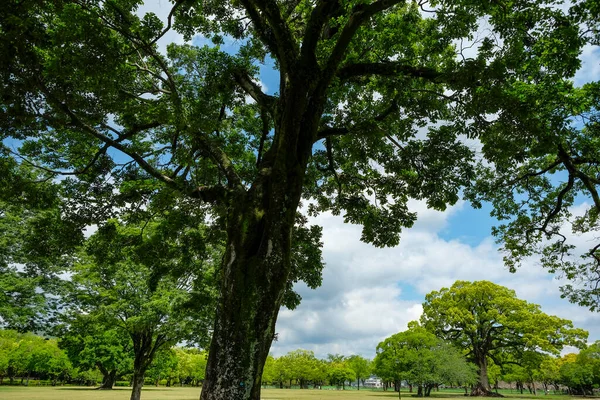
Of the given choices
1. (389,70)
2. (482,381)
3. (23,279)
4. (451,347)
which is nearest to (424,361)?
(451,347)

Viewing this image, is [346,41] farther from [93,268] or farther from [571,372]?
[571,372]

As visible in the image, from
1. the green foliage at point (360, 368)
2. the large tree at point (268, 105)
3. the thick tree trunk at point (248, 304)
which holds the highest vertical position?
the large tree at point (268, 105)

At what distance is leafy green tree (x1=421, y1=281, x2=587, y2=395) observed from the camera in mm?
36406

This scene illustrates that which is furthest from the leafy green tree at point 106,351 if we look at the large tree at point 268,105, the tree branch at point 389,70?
the tree branch at point 389,70

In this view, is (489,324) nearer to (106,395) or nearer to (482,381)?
(482,381)

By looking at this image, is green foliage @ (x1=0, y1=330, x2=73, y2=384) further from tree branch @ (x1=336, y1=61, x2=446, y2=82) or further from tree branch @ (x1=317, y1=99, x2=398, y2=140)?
tree branch @ (x1=336, y1=61, x2=446, y2=82)

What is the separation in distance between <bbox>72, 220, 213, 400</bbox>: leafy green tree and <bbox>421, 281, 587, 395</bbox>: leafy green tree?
32099mm

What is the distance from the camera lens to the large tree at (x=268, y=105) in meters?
5.51

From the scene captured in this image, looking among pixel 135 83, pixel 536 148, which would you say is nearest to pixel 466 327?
pixel 536 148

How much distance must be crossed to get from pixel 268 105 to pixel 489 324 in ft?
133

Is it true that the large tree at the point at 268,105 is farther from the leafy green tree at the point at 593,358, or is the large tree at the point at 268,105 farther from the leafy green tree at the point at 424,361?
the leafy green tree at the point at 593,358

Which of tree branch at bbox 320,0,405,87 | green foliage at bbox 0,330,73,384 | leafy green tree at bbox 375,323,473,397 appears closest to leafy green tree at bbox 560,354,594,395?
leafy green tree at bbox 375,323,473,397

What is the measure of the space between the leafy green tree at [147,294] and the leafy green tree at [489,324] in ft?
105

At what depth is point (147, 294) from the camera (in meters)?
18.9
